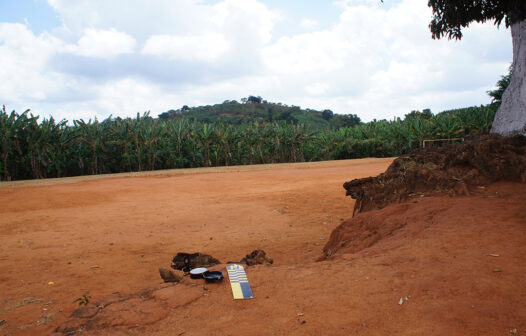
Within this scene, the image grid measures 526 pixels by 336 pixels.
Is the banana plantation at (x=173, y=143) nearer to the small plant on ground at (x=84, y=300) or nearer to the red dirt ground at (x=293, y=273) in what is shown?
the red dirt ground at (x=293, y=273)

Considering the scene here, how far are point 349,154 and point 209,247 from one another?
27824 mm

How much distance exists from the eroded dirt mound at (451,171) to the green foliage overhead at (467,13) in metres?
3.86

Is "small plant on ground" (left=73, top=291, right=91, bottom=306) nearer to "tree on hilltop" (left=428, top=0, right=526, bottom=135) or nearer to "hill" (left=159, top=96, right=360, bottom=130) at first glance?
"tree on hilltop" (left=428, top=0, right=526, bottom=135)

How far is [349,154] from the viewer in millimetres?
32000

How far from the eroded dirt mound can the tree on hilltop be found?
3.25m

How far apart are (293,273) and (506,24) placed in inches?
364

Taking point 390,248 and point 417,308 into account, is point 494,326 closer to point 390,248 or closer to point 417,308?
point 417,308

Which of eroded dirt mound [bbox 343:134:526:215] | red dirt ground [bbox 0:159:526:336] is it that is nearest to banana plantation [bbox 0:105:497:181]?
red dirt ground [bbox 0:159:526:336]

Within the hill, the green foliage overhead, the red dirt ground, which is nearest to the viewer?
the red dirt ground

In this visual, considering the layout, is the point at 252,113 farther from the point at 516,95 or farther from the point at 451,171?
the point at 451,171

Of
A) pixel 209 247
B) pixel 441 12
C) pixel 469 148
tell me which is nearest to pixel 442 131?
pixel 441 12

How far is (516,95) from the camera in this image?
8.41m

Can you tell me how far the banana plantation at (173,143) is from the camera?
18.5 meters

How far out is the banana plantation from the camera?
1848cm
